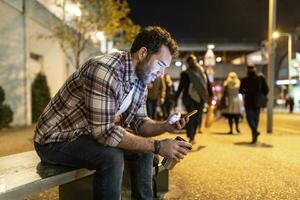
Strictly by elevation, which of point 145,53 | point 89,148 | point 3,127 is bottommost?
point 3,127

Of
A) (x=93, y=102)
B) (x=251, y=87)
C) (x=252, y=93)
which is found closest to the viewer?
(x=93, y=102)

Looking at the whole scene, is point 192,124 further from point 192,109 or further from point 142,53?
point 142,53

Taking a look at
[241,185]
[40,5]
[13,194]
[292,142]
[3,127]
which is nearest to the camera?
[13,194]

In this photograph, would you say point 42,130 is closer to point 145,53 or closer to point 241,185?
point 145,53

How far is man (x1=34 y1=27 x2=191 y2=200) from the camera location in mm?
3037

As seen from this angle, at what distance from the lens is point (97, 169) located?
3053 mm

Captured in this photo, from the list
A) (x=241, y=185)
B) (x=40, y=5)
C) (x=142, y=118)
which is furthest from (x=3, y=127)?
(x=142, y=118)

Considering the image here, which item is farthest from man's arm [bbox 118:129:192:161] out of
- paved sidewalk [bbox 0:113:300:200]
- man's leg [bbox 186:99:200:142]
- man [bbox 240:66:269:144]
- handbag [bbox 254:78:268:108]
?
handbag [bbox 254:78:268:108]

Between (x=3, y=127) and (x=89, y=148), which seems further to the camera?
(x=3, y=127)

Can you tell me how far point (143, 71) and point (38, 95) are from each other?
558 inches

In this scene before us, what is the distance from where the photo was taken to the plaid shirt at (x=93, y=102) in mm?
3041

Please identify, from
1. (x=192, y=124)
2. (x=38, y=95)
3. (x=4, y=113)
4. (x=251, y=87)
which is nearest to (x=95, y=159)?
(x=192, y=124)

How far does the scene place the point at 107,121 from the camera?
3057 mm

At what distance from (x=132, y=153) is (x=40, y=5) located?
15286 mm
